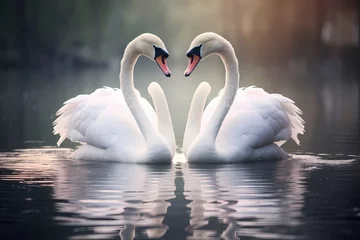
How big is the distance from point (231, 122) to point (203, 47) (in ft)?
3.43

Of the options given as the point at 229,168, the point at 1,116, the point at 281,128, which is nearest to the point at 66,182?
the point at 229,168

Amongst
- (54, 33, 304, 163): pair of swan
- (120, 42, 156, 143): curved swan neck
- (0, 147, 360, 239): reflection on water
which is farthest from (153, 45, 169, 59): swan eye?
(0, 147, 360, 239): reflection on water

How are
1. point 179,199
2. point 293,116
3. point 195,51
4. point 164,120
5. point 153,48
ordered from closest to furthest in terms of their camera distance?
point 179,199 < point 153,48 < point 195,51 < point 164,120 < point 293,116

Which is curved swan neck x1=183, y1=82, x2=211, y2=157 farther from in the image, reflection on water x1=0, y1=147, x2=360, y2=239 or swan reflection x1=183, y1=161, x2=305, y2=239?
swan reflection x1=183, y1=161, x2=305, y2=239

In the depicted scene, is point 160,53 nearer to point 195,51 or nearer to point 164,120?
point 195,51

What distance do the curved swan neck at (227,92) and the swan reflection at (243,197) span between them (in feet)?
2.19

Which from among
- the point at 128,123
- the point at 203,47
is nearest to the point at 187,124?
the point at 128,123

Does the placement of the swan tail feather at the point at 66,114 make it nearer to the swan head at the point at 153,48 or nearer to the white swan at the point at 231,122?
the swan head at the point at 153,48

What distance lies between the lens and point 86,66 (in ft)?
265

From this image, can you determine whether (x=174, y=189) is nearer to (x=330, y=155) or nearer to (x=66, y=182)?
(x=66, y=182)

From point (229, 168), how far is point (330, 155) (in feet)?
6.85

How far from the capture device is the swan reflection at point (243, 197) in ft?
30.7

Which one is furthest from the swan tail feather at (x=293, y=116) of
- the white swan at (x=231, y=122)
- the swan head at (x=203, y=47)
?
the swan head at (x=203, y=47)

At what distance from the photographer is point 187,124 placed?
14383 millimetres
